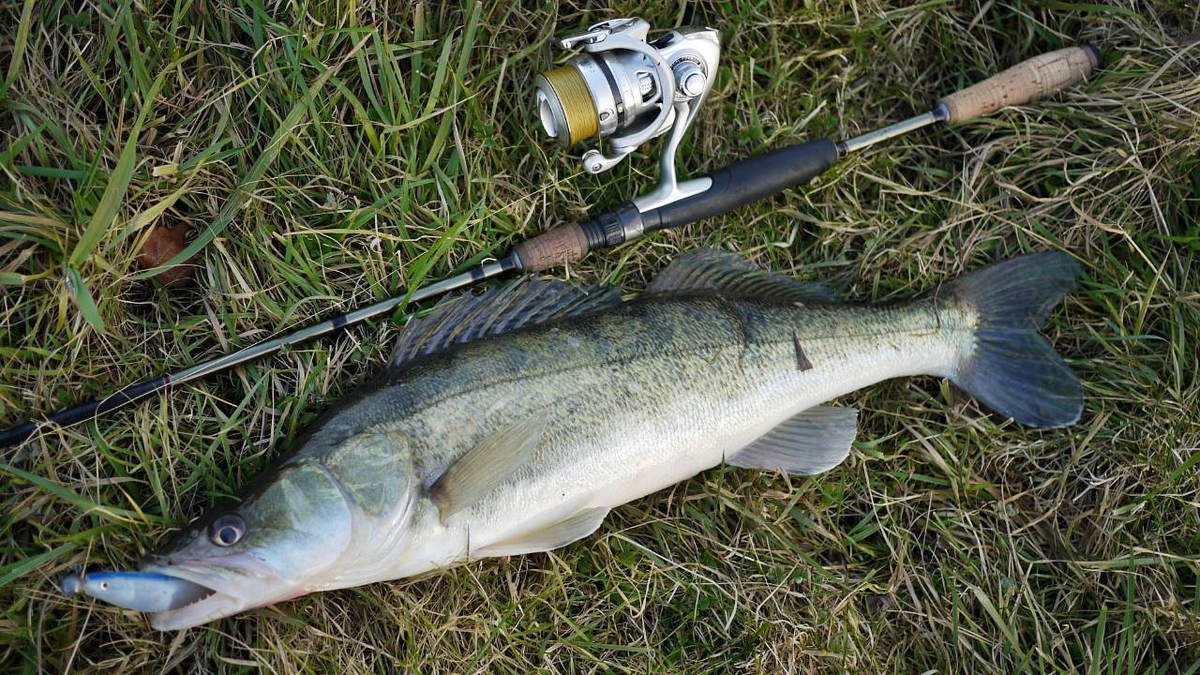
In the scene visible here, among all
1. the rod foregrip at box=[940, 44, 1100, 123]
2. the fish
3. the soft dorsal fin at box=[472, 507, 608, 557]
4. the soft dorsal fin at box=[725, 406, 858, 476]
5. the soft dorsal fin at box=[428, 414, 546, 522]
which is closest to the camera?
the fish

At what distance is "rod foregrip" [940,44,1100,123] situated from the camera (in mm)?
3395

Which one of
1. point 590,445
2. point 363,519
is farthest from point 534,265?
point 363,519

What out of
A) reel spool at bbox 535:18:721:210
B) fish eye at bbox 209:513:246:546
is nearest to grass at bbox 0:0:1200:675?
reel spool at bbox 535:18:721:210

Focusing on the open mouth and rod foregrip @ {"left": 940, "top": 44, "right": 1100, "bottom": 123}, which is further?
rod foregrip @ {"left": 940, "top": 44, "right": 1100, "bottom": 123}

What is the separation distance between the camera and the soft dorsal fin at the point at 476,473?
2.41 meters

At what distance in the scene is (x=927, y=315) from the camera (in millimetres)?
3064

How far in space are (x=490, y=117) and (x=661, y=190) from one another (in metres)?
0.75

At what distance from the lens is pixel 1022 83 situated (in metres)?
3.39

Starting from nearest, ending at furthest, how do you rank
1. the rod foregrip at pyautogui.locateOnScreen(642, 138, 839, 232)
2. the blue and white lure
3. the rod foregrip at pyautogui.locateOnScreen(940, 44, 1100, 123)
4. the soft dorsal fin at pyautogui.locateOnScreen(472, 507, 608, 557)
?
1. the blue and white lure
2. the soft dorsal fin at pyautogui.locateOnScreen(472, 507, 608, 557)
3. the rod foregrip at pyautogui.locateOnScreen(642, 138, 839, 232)
4. the rod foregrip at pyautogui.locateOnScreen(940, 44, 1100, 123)

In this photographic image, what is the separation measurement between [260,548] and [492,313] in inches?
41.1

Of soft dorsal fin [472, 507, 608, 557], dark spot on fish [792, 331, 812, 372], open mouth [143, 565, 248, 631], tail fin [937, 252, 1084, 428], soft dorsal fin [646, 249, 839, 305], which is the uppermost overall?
open mouth [143, 565, 248, 631]

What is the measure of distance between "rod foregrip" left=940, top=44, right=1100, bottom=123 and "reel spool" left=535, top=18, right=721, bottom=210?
120cm

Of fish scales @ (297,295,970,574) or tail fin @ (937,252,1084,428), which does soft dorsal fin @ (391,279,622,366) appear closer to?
fish scales @ (297,295,970,574)

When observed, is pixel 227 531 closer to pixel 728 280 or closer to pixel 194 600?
pixel 194 600
